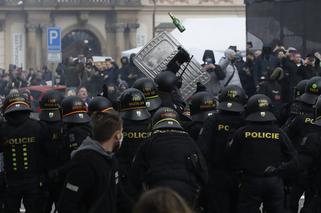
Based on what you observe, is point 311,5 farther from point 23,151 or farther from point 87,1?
point 87,1

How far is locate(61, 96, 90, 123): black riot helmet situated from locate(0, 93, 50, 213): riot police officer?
0.32 m

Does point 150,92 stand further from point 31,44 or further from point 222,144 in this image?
point 31,44

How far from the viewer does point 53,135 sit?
1052 cm

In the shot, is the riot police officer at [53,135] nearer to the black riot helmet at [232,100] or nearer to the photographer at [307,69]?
the black riot helmet at [232,100]

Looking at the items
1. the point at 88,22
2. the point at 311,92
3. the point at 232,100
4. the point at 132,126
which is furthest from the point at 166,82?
the point at 88,22

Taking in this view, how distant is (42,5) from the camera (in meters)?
53.5

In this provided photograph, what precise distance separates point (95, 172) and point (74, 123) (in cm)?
288

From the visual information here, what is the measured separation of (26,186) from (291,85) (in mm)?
8269

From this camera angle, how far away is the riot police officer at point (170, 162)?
8.50 meters

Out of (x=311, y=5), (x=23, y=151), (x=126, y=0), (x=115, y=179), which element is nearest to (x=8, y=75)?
(x=311, y=5)

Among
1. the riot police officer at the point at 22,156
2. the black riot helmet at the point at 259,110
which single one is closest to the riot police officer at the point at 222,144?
the black riot helmet at the point at 259,110

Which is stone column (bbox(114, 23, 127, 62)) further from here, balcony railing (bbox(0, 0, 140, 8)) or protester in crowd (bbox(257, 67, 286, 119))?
protester in crowd (bbox(257, 67, 286, 119))

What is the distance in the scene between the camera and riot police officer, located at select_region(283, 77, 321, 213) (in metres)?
11.0

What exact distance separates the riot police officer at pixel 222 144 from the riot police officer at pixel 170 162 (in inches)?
66.7
